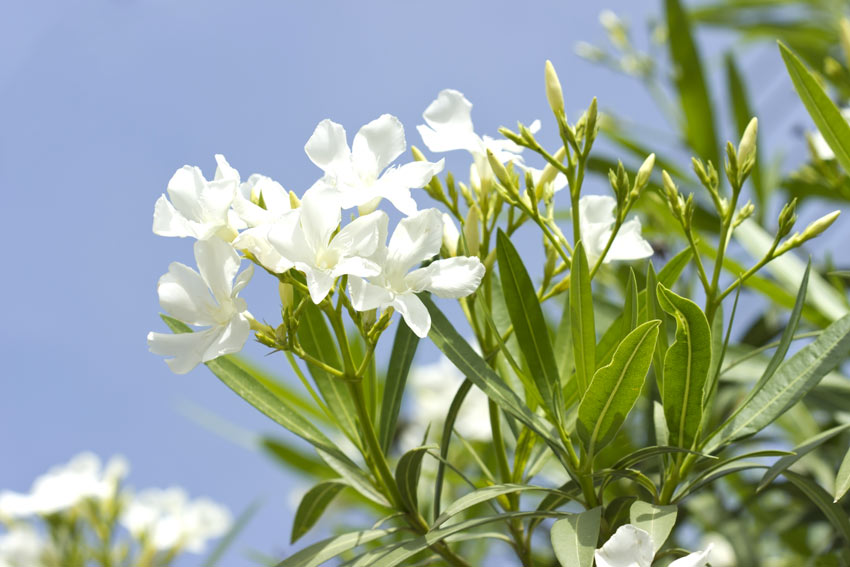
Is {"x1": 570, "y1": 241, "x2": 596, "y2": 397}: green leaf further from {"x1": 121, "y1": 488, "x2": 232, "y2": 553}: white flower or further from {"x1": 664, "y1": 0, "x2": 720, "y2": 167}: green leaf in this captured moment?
{"x1": 664, "y1": 0, "x2": 720, "y2": 167}: green leaf

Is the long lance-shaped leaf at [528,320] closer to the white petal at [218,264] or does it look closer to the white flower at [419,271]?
the white flower at [419,271]

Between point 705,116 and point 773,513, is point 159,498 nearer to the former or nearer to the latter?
point 773,513

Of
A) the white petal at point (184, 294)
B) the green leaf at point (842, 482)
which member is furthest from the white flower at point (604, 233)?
the white petal at point (184, 294)

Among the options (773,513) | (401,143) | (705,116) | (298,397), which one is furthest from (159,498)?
(705,116)

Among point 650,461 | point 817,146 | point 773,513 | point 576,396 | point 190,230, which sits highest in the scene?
point 190,230

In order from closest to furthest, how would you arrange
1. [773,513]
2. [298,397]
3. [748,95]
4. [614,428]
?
[614,428] → [773,513] → [298,397] → [748,95]

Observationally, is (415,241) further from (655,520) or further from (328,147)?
(655,520)

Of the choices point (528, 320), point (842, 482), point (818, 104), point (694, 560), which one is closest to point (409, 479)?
point (528, 320)
